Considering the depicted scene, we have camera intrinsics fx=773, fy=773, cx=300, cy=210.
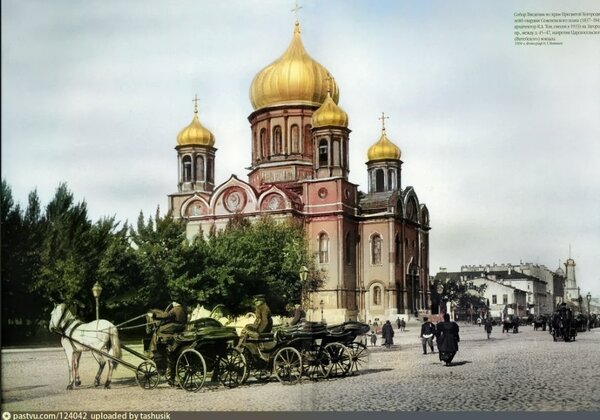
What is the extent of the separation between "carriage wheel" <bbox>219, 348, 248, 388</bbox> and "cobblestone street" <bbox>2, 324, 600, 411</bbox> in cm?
20

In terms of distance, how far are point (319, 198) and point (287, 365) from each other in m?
26.6

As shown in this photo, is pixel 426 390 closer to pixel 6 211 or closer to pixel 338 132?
pixel 6 211

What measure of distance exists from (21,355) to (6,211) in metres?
2.82

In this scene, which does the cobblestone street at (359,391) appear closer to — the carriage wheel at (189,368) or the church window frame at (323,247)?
the carriage wheel at (189,368)

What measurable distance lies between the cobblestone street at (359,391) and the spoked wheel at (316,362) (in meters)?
0.25

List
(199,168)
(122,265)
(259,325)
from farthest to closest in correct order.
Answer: (199,168), (122,265), (259,325)

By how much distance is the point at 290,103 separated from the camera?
4259cm

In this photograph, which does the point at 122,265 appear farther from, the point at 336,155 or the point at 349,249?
the point at 336,155

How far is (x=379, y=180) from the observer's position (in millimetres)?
48188

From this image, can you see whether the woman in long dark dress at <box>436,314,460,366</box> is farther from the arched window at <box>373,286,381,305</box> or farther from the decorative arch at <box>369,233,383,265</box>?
the decorative arch at <box>369,233,383,265</box>

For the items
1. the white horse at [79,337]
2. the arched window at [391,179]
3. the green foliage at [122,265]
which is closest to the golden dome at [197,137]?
the green foliage at [122,265]

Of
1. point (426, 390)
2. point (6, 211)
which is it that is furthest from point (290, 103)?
point (426, 390)

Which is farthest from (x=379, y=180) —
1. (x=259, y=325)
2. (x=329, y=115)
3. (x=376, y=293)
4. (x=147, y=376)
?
(x=147, y=376)

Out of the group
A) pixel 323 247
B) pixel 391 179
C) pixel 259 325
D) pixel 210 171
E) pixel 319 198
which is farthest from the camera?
pixel 391 179
